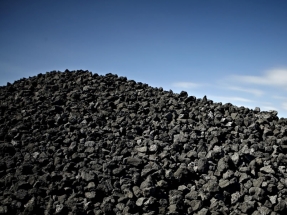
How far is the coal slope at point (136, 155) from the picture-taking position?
5309mm

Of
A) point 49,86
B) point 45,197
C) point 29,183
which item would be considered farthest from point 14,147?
point 49,86

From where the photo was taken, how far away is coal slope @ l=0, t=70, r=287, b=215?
5309 mm

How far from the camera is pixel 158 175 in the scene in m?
A: 5.86

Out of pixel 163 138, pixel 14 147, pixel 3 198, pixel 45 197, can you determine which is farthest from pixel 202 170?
pixel 14 147

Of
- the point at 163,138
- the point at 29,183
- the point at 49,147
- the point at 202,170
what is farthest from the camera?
the point at 163,138

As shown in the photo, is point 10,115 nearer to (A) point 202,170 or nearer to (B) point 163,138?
(B) point 163,138

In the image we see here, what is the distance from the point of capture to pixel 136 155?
21.4ft

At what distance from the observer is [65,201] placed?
Answer: 17.1 feet

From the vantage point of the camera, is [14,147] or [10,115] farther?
[10,115]

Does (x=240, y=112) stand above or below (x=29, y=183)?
above

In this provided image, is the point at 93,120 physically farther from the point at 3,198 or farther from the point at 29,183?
the point at 3,198

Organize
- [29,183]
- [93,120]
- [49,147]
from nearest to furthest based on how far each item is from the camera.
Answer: [29,183], [49,147], [93,120]

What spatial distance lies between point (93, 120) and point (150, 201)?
3.93 m

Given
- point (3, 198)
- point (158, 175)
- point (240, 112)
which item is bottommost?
point (3, 198)
